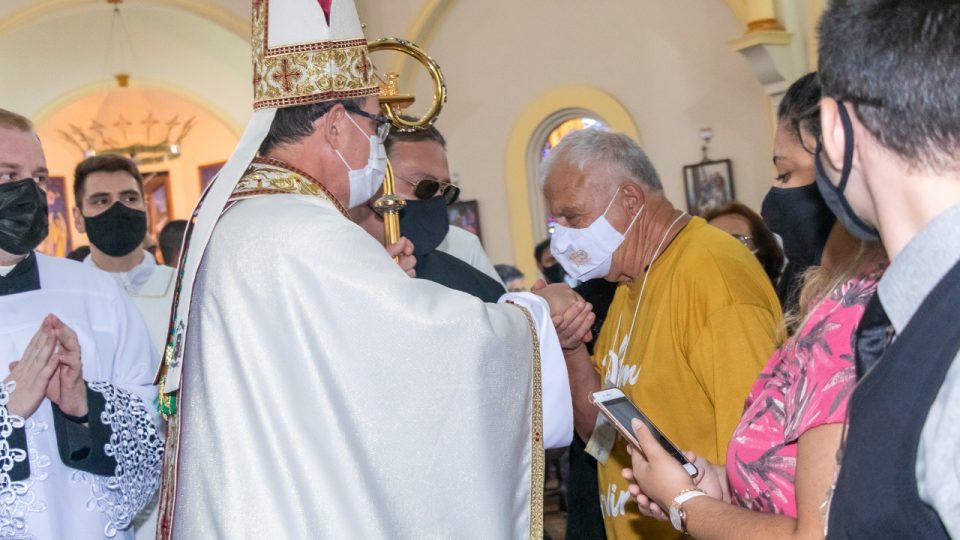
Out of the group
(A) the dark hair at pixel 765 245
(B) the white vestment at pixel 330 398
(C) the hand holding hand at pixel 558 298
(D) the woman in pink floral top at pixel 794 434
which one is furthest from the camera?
(A) the dark hair at pixel 765 245

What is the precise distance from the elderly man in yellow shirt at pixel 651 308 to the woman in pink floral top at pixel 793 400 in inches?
33.7

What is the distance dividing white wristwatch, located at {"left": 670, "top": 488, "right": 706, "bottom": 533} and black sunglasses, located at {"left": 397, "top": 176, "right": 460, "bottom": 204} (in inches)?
78.4

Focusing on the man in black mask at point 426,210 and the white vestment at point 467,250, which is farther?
the white vestment at point 467,250

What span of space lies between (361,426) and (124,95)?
18.9 metres

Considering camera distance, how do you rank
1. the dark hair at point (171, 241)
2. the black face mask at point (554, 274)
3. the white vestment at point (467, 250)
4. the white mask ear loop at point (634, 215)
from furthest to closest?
the black face mask at point (554, 274) < the dark hair at point (171, 241) < the white vestment at point (467, 250) < the white mask ear loop at point (634, 215)

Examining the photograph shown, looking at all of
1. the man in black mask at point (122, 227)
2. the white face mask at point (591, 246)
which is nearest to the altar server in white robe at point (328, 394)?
the white face mask at point (591, 246)

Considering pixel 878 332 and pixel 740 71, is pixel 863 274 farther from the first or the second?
pixel 740 71

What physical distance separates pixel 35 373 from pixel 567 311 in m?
1.42

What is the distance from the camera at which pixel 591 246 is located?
3641mm

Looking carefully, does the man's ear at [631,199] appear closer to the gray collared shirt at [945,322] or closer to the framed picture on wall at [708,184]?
the gray collared shirt at [945,322]

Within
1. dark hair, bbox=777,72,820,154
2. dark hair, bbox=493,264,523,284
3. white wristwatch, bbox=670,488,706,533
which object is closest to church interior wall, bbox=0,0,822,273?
dark hair, bbox=493,264,523,284

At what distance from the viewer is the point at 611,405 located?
95.4 inches

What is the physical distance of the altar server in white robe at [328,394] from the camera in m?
2.58

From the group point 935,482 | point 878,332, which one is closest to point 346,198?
point 878,332
